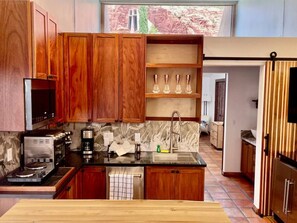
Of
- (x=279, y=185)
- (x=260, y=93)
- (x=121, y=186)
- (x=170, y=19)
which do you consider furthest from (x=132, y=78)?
(x=170, y=19)

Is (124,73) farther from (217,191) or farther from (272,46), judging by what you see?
(217,191)

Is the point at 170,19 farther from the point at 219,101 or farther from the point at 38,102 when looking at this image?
the point at 219,101

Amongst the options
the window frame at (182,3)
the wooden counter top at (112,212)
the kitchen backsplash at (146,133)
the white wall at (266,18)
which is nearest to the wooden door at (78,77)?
the kitchen backsplash at (146,133)

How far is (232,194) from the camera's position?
16.6 feet

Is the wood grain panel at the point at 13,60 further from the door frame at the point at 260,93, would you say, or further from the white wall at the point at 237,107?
the white wall at the point at 237,107

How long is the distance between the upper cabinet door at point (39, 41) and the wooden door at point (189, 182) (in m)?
1.87

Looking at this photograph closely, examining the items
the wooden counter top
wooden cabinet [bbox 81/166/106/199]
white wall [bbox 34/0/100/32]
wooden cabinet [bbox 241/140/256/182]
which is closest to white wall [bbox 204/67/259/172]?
wooden cabinet [bbox 241/140/256/182]

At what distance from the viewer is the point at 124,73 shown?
3629 mm

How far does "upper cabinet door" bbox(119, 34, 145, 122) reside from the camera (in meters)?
3.61

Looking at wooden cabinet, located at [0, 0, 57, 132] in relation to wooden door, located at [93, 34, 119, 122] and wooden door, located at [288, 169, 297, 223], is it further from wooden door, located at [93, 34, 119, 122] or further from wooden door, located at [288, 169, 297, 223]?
wooden door, located at [288, 169, 297, 223]

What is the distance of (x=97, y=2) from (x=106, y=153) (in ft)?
10.4

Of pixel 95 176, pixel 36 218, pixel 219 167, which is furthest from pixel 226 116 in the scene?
pixel 36 218

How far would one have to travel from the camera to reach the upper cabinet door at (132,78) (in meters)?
3.61

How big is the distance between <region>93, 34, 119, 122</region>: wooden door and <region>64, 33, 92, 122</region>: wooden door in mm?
75
